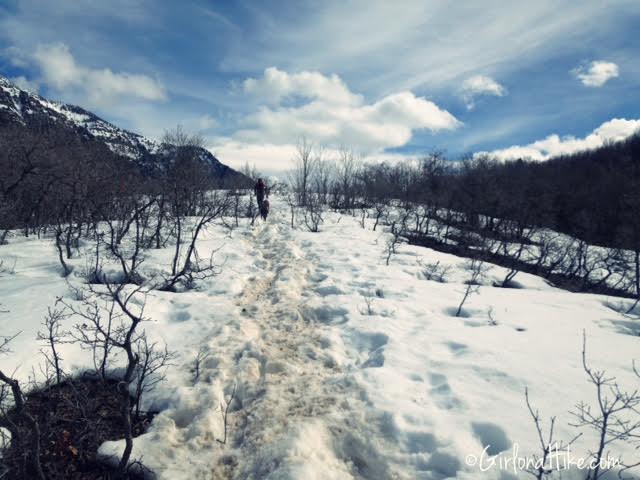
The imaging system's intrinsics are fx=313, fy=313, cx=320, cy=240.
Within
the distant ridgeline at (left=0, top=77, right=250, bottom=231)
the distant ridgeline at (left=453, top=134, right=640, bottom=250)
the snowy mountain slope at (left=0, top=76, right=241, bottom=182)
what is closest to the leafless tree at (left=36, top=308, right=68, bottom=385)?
the distant ridgeline at (left=0, top=77, right=250, bottom=231)

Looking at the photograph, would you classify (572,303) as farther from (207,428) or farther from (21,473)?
(21,473)

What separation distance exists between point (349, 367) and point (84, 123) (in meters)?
156

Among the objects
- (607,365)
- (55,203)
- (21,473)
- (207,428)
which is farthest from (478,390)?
(55,203)

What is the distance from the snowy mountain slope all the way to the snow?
458 inches

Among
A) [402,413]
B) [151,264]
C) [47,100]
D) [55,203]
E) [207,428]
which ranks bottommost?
[207,428]

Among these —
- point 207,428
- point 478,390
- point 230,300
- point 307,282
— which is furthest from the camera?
point 307,282

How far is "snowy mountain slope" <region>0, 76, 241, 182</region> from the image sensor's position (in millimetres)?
18016

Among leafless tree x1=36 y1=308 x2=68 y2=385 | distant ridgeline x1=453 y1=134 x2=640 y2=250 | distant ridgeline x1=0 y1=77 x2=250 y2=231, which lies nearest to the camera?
leafless tree x1=36 y1=308 x2=68 y2=385

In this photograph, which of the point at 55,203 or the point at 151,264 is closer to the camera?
the point at 151,264

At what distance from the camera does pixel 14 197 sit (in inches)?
527

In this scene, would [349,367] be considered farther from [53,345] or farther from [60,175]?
[60,175]

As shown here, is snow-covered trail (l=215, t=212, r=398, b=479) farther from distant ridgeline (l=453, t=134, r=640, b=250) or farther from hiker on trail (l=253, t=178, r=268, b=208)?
distant ridgeline (l=453, t=134, r=640, b=250)

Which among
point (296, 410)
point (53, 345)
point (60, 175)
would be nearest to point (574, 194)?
point (296, 410)

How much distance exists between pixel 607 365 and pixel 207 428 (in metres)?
5.45
